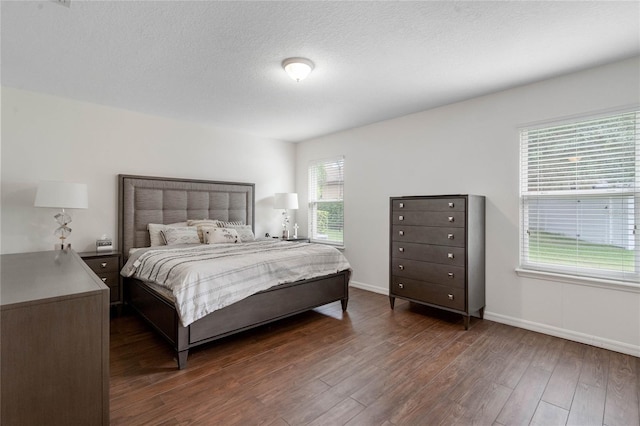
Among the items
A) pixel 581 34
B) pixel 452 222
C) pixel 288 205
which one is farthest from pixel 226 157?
pixel 581 34

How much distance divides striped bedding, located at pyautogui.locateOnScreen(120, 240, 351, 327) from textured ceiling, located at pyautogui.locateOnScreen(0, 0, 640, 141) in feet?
5.58

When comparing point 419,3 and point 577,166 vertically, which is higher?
point 419,3

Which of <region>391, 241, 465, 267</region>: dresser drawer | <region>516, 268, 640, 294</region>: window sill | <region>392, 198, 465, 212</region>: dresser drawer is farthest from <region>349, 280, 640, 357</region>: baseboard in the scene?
<region>392, 198, 465, 212</region>: dresser drawer

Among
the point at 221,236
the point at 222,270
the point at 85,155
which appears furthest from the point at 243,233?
the point at 85,155

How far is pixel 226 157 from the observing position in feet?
15.7

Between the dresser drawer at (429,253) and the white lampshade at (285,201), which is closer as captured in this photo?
the dresser drawer at (429,253)

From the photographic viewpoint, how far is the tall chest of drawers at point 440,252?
309 centimetres

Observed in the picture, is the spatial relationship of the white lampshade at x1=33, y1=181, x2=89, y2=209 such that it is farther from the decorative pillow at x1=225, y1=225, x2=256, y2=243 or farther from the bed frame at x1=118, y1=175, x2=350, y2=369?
the decorative pillow at x1=225, y1=225, x2=256, y2=243

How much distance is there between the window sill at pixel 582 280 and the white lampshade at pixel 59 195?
15.0 ft

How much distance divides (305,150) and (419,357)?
400cm

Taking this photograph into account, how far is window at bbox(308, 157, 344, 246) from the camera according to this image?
5.04 metres

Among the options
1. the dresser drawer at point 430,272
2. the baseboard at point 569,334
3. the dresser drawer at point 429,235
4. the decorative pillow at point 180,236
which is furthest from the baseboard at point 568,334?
the decorative pillow at point 180,236

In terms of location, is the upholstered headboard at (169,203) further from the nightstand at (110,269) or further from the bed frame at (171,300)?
the nightstand at (110,269)

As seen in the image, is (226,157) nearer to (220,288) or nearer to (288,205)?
(288,205)
